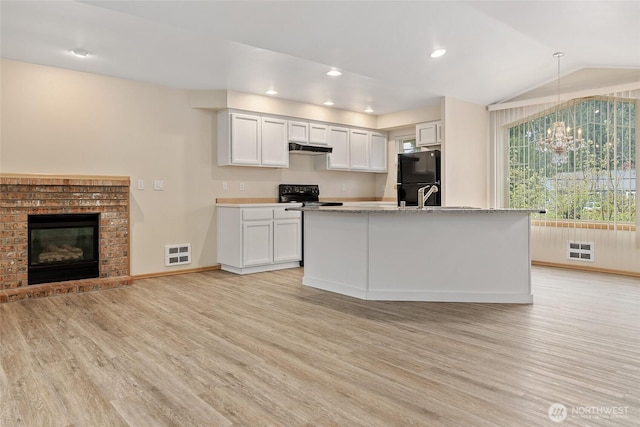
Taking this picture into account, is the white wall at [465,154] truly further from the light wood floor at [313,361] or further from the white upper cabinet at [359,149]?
the light wood floor at [313,361]

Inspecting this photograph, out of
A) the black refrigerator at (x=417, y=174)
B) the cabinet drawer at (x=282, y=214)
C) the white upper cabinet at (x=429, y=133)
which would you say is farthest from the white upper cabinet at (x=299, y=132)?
the white upper cabinet at (x=429, y=133)

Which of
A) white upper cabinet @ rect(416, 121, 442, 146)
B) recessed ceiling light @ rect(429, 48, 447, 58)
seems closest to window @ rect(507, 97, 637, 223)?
white upper cabinet @ rect(416, 121, 442, 146)

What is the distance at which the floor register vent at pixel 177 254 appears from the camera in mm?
5270

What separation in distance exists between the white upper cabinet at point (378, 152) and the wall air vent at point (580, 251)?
3.15m

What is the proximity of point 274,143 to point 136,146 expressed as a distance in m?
1.82

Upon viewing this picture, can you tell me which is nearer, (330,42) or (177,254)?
(330,42)

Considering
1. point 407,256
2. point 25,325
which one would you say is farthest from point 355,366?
point 25,325

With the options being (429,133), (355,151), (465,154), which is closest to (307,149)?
(355,151)

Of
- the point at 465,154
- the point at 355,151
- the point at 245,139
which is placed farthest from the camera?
the point at 355,151

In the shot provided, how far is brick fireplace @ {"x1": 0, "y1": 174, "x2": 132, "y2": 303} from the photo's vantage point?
162 inches

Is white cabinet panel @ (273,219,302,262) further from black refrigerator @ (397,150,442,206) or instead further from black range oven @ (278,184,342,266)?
black refrigerator @ (397,150,442,206)

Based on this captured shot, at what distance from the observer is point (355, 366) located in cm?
240

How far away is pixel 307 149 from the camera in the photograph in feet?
20.5

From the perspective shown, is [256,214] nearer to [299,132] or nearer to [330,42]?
[299,132]
